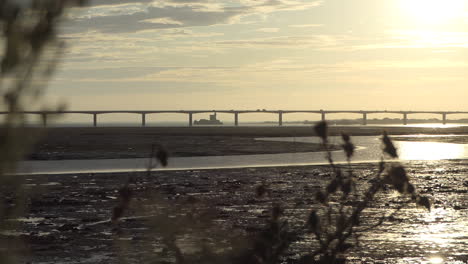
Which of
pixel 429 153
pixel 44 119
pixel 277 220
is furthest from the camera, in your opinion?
pixel 429 153

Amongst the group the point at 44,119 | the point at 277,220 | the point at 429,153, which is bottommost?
the point at 429,153

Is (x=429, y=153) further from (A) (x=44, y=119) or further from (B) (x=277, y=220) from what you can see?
(A) (x=44, y=119)

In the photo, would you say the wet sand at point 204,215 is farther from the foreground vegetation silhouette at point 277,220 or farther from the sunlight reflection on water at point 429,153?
the sunlight reflection on water at point 429,153

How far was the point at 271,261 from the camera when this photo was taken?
17.2 ft

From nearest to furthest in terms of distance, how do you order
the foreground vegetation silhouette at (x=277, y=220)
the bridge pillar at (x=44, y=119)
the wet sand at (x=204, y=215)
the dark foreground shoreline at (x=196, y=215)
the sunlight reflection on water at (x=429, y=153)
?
the foreground vegetation silhouette at (x=277, y=220) → the bridge pillar at (x=44, y=119) → the dark foreground shoreline at (x=196, y=215) → the wet sand at (x=204, y=215) → the sunlight reflection on water at (x=429, y=153)

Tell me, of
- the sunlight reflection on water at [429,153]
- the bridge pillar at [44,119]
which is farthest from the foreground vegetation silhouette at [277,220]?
the sunlight reflection on water at [429,153]

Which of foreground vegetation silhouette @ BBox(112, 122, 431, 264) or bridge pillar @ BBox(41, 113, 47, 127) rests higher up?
bridge pillar @ BBox(41, 113, 47, 127)

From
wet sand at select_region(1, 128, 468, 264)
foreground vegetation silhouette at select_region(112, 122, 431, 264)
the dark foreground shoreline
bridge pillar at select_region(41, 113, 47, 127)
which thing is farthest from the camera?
wet sand at select_region(1, 128, 468, 264)

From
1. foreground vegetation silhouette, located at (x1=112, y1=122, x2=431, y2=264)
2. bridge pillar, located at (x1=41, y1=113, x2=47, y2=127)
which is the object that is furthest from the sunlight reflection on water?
bridge pillar, located at (x1=41, y1=113, x2=47, y2=127)

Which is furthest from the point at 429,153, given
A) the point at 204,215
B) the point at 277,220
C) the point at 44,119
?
the point at 44,119

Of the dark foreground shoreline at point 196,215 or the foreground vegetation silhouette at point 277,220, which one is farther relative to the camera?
the dark foreground shoreline at point 196,215

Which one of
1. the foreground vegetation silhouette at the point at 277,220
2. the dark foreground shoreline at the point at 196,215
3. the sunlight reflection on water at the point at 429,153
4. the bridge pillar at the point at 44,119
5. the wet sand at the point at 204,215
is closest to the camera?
the foreground vegetation silhouette at the point at 277,220

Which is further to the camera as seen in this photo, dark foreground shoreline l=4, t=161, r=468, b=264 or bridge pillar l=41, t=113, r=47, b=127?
dark foreground shoreline l=4, t=161, r=468, b=264

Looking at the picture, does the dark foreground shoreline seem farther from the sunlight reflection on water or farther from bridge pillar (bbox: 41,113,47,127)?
the sunlight reflection on water
